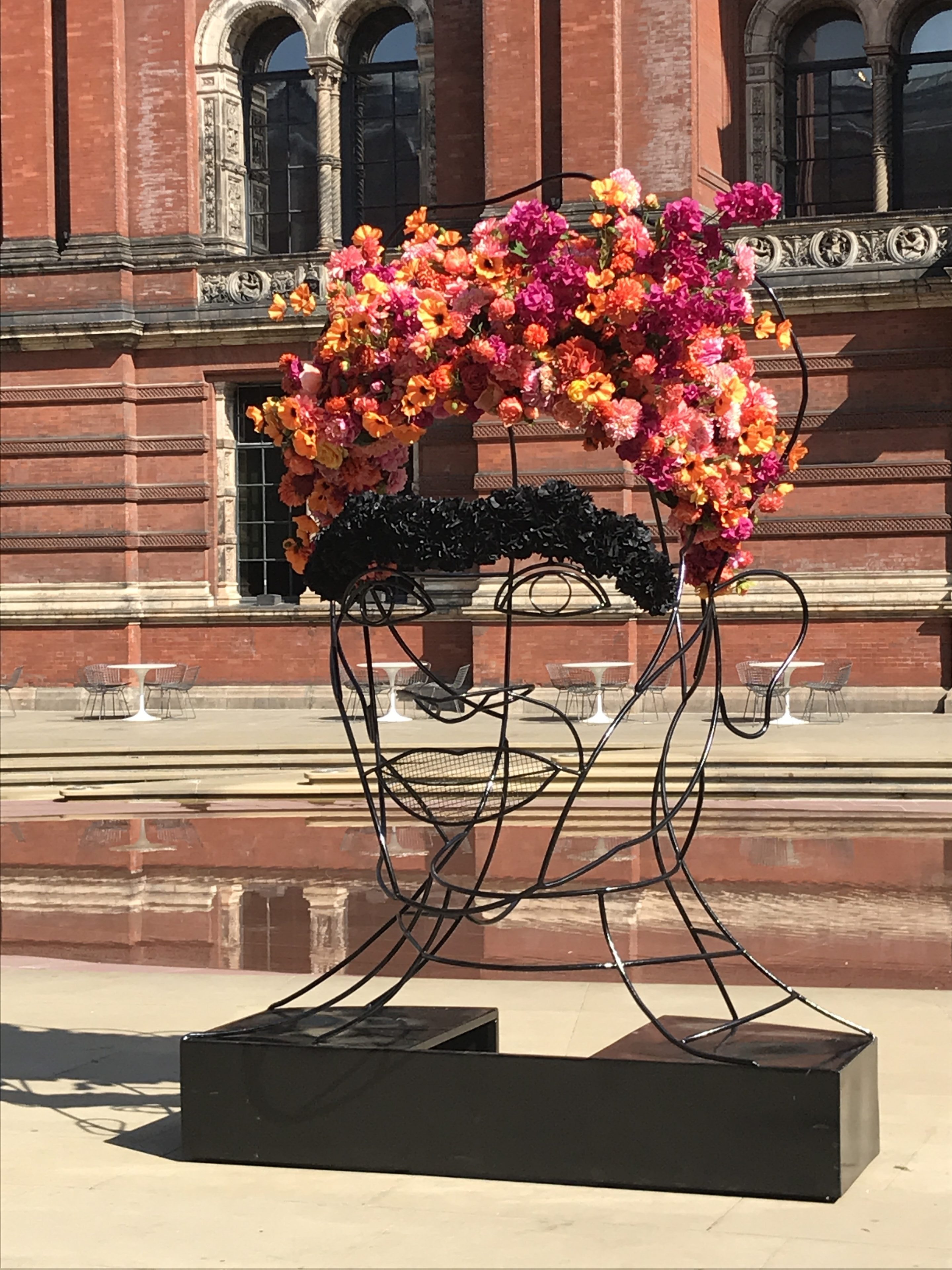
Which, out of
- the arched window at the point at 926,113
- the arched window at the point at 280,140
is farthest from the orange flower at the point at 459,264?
the arched window at the point at 280,140

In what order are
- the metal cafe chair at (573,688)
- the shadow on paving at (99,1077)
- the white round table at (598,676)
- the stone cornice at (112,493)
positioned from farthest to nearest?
the stone cornice at (112,493)
the metal cafe chair at (573,688)
the white round table at (598,676)
the shadow on paving at (99,1077)

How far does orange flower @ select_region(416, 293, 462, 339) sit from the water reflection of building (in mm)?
4192

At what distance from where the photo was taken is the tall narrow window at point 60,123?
86.7ft

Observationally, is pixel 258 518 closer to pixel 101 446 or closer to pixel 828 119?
pixel 101 446

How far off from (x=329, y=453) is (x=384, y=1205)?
8.66ft

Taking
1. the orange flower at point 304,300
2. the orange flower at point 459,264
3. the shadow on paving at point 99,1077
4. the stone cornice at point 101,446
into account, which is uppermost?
the stone cornice at point 101,446

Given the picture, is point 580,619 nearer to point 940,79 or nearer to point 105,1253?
point 940,79

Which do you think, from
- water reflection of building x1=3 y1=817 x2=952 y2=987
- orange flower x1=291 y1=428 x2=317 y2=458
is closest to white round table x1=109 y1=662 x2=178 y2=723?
water reflection of building x1=3 y1=817 x2=952 y2=987

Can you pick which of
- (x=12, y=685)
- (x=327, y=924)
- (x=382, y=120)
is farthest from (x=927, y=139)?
(x=327, y=924)

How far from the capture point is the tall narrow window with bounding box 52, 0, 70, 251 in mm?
26438

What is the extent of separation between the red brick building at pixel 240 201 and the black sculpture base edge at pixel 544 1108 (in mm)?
17652

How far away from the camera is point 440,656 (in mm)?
24984

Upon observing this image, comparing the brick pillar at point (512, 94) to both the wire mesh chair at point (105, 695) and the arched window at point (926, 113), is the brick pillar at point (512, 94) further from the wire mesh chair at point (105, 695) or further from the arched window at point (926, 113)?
the wire mesh chair at point (105, 695)

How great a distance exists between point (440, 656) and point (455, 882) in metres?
12.3
